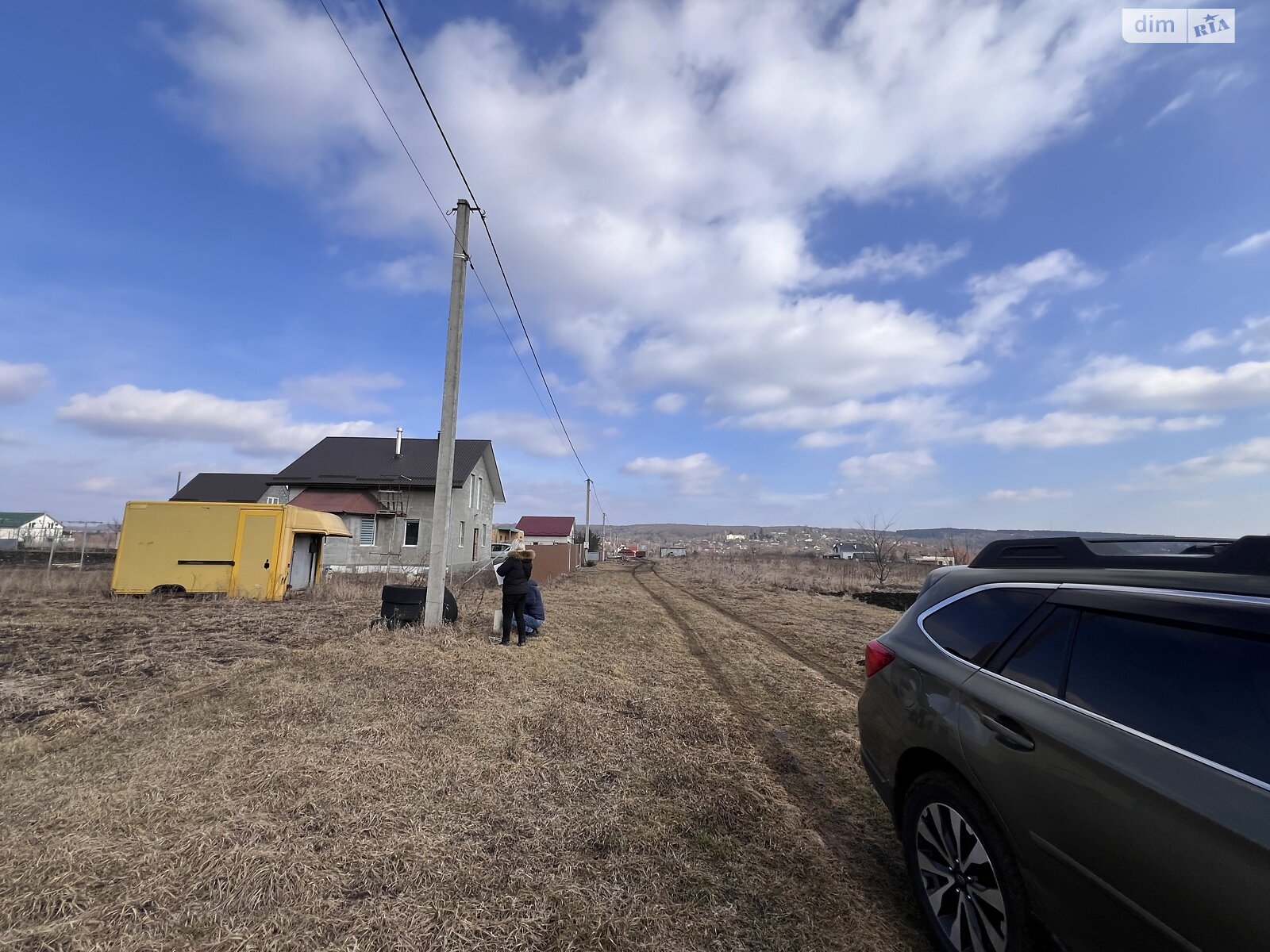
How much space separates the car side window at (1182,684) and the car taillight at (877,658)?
105 centimetres

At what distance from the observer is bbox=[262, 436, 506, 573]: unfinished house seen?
88.1ft

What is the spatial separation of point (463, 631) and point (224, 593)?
8506 millimetres

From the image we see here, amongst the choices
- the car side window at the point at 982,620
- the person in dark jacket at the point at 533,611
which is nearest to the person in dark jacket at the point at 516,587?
the person in dark jacket at the point at 533,611

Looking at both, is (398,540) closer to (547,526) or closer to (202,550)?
(202,550)

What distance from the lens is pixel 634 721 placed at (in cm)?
556

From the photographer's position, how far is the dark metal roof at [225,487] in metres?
38.3

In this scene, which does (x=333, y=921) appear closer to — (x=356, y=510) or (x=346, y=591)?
(x=346, y=591)

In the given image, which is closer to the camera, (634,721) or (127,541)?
(634,721)

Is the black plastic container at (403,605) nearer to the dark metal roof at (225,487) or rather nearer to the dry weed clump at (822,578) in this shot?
the dry weed clump at (822,578)

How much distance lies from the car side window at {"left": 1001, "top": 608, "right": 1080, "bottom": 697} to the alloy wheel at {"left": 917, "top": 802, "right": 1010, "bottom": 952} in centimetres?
63

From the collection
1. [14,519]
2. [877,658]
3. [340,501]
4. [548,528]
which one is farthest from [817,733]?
[14,519]

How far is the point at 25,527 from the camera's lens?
51.1 metres

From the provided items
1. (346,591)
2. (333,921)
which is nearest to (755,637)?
(333,921)

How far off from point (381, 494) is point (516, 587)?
21.8 metres
